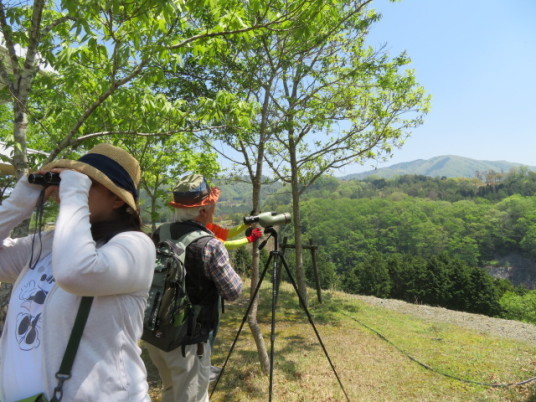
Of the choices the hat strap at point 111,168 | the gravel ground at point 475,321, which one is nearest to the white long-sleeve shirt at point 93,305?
the hat strap at point 111,168

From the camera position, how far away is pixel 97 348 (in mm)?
1083

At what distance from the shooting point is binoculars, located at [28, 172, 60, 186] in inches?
47.4

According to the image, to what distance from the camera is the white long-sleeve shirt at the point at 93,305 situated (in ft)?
3.38

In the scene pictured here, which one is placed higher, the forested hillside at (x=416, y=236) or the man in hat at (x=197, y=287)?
the man in hat at (x=197, y=287)

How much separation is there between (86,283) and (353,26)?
8009 millimetres

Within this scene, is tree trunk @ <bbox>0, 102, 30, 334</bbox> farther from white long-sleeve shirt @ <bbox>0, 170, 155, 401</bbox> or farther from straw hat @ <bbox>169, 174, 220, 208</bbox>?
white long-sleeve shirt @ <bbox>0, 170, 155, 401</bbox>

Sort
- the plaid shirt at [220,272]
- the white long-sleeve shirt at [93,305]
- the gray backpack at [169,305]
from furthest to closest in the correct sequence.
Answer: the plaid shirt at [220,272], the gray backpack at [169,305], the white long-sleeve shirt at [93,305]

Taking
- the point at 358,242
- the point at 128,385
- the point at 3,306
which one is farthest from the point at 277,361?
the point at 358,242

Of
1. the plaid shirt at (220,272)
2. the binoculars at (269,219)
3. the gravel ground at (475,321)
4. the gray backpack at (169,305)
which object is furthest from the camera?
the gravel ground at (475,321)

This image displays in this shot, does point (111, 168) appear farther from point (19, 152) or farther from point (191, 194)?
point (19, 152)

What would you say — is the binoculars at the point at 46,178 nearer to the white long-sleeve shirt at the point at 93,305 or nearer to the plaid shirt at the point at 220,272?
the white long-sleeve shirt at the point at 93,305

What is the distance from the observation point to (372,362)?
583 cm

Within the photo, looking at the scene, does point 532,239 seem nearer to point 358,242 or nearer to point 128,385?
point 358,242

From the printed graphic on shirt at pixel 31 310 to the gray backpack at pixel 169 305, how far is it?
1101mm
